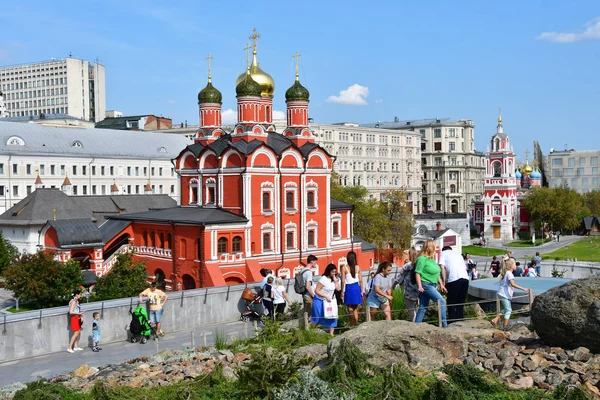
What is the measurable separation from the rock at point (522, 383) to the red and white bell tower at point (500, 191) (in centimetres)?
6719

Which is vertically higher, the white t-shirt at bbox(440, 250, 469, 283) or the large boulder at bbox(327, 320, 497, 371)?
the white t-shirt at bbox(440, 250, 469, 283)

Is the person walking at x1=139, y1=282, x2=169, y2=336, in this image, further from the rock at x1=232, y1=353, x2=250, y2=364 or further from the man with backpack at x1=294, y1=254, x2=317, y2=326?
the rock at x1=232, y1=353, x2=250, y2=364

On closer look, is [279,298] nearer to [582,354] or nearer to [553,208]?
[582,354]

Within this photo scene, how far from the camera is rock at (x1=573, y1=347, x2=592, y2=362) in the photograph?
33.6 ft

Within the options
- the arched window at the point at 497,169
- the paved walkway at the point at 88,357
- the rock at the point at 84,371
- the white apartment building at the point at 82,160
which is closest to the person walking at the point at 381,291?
the paved walkway at the point at 88,357

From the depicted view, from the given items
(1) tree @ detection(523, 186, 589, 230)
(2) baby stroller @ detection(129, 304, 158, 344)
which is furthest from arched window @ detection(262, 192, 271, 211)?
(1) tree @ detection(523, 186, 589, 230)

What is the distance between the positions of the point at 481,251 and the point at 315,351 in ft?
176

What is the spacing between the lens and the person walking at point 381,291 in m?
13.4

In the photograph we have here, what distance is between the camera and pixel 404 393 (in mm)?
9109

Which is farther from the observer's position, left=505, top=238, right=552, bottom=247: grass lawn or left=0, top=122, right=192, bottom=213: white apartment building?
left=505, top=238, right=552, bottom=247: grass lawn

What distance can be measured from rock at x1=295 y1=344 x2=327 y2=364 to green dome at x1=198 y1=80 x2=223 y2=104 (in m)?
30.6

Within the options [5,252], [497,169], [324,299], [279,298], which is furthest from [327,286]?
[497,169]

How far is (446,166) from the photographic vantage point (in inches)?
4092

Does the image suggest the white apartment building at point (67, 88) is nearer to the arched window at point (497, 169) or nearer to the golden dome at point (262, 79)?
the arched window at point (497, 169)
